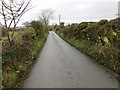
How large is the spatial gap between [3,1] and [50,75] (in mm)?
7164

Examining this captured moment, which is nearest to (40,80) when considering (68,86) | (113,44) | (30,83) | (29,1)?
(30,83)

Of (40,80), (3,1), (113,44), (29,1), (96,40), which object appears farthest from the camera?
(29,1)

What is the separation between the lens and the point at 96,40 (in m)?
Result: 10.5

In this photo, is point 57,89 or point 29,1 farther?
point 29,1

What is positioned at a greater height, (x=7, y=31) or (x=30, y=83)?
(x=7, y=31)

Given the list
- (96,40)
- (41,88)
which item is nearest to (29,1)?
(96,40)

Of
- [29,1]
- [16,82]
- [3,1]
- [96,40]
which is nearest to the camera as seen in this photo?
[16,82]

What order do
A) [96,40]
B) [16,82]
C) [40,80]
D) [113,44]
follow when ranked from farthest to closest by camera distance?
[96,40] → [113,44] → [40,80] → [16,82]

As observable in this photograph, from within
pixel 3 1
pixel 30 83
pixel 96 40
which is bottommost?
pixel 30 83

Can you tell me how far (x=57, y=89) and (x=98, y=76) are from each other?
2.10m

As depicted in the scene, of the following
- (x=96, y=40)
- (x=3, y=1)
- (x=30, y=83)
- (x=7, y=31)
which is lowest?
(x=30, y=83)

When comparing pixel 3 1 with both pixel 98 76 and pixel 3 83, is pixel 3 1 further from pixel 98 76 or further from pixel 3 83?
pixel 98 76

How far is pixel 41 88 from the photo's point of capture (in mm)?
4484

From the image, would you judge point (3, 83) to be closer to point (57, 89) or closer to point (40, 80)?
point (40, 80)
